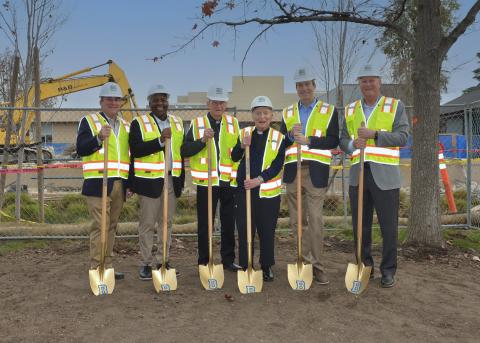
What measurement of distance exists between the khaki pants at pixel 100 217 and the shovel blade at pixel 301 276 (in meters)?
1.92

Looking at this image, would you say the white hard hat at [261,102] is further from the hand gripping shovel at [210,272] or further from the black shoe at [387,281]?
the black shoe at [387,281]

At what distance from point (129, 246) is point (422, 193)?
4148 mm

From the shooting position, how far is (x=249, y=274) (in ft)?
15.5

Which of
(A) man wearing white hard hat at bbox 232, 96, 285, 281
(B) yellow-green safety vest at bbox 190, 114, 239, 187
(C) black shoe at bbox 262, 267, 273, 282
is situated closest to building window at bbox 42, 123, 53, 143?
(B) yellow-green safety vest at bbox 190, 114, 239, 187

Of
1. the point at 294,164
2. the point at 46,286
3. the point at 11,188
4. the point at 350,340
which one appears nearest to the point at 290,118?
the point at 294,164

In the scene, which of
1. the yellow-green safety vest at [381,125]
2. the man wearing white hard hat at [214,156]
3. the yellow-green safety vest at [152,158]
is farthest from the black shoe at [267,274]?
the yellow-green safety vest at [381,125]

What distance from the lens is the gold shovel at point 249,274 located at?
4652mm

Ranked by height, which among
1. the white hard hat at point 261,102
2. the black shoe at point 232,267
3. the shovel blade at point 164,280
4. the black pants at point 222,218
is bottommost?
the black shoe at point 232,267

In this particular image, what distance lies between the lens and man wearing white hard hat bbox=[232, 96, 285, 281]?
482 cm

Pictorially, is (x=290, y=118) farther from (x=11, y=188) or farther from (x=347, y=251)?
(x=11, y=188)

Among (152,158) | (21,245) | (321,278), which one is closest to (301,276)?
(321,278)

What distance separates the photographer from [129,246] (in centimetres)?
684

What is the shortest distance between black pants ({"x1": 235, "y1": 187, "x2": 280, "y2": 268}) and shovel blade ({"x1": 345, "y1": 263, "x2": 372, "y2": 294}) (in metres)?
0.82

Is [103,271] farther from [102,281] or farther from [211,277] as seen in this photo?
[211,277]
